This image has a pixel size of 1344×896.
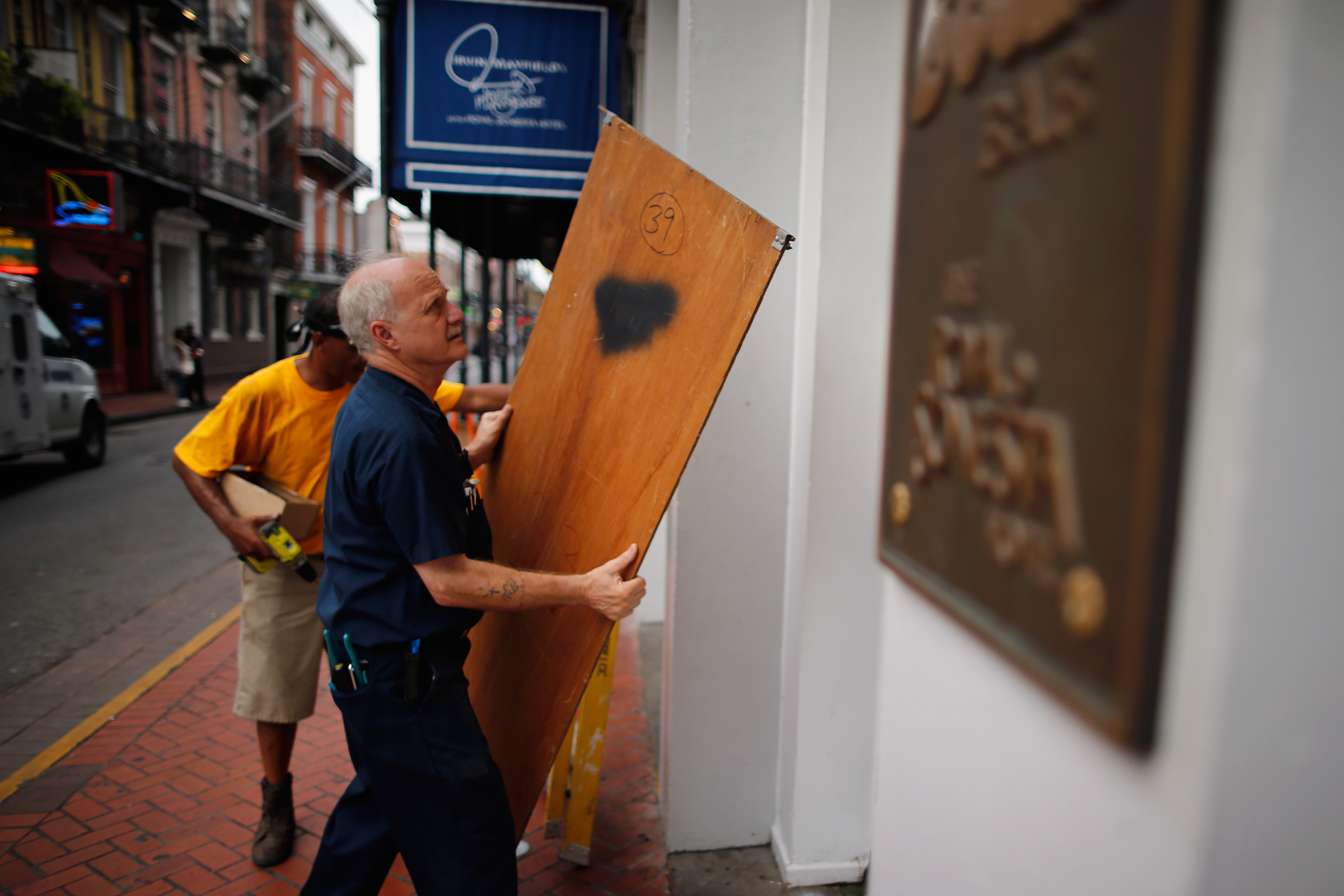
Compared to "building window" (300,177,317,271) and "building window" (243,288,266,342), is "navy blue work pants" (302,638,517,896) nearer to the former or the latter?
"building window" (243,288,266,342)

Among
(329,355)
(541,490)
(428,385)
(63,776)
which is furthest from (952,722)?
(63,776)

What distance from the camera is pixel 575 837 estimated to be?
9.64ft

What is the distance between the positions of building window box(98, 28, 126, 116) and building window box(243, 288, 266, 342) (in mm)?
7990

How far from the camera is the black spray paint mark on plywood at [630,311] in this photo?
201cm

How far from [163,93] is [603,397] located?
26436 mm

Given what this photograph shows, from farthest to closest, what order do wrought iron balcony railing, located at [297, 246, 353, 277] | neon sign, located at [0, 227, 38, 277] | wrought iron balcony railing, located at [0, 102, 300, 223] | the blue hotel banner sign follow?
wrought iron balcony railing, located at [297, 246, 353, 277] < wrought iron balcony railing, located at [0, 102, 300, 223] < neon sign, located at [0, 227, 38, 277] < the blue hotel banner sign

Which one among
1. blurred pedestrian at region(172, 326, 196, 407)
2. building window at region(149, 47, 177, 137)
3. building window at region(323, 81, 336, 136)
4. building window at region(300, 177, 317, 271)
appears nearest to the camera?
blurred pedestrian at region(172, 326, 196, 407)

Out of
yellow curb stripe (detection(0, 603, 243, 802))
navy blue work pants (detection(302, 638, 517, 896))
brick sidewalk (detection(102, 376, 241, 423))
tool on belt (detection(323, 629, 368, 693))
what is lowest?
yellow curb stripe (detection(0, 603, 243, 802))

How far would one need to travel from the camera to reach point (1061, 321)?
33.0 inches

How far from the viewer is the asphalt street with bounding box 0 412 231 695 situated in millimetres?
5473

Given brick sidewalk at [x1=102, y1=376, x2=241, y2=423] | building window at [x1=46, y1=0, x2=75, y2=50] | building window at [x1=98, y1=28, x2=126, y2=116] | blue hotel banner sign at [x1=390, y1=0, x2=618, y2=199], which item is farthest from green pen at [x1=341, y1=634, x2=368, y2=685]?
building window at [x1=98, y1=28, x2=126, y2=116]

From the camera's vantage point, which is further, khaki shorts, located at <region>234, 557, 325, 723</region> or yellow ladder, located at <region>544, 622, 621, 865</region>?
khaki shorts, located at <region>234, 557, 325, 723</region>

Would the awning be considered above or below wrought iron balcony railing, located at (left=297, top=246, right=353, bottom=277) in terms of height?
below

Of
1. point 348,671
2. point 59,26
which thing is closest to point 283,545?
point 348,671
